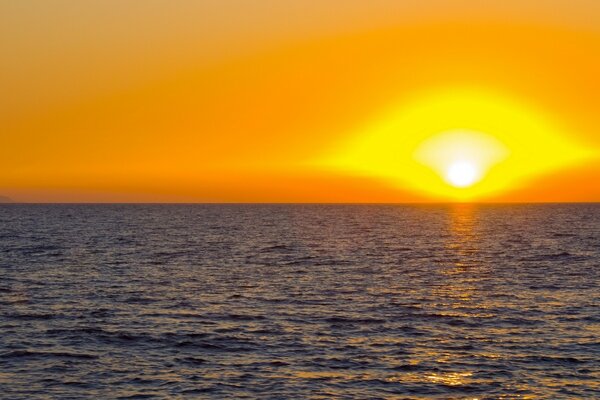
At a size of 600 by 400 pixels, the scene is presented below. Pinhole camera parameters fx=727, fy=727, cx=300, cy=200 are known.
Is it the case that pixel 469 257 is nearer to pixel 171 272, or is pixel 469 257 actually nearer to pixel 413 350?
pixel 171 272

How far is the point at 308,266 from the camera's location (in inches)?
3029

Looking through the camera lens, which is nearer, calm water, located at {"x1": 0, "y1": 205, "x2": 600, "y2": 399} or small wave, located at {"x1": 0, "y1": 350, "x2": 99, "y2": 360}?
calm water, located at {"x1": 0, "y1": 205, "x2": 600, "y2": 399}

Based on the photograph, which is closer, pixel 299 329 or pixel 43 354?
pixel 43 354

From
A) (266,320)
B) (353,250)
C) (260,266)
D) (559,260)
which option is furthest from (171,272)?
(559,260)

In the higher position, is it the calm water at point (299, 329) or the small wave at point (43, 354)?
the calm water at point (299, 329)

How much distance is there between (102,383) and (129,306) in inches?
739

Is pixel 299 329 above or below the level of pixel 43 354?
above

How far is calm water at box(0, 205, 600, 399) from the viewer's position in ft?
103

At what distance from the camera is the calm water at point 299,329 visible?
31.3m

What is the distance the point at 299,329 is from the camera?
4228 cm

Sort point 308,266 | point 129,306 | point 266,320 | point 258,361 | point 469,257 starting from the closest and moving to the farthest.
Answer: point 258,361 < point 266,320 < point 129,306 < point 308,266 < point 469,257

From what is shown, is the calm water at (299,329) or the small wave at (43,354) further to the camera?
the small wave at (43,354)

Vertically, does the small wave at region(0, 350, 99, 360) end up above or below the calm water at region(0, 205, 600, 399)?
below

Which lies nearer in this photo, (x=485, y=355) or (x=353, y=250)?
(x=485, y=355)
